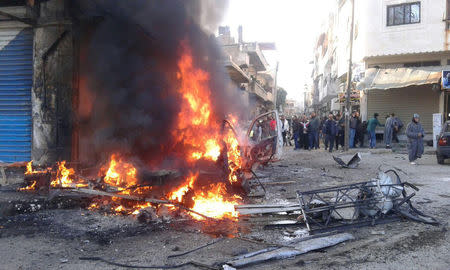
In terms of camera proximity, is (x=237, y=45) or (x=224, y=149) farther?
(x=237, y=45)

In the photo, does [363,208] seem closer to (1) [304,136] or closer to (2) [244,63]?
(1) [304,136]

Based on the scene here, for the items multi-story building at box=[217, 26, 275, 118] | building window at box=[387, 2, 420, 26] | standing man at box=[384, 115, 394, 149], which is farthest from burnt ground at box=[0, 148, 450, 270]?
building window at box=[387, 2, 420, 26]

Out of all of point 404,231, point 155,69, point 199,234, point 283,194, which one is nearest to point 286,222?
point 199,234

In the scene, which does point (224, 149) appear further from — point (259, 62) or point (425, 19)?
point (259, 62)

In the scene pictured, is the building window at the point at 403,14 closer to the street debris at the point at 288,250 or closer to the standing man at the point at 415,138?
the standing man at the point at 415,138

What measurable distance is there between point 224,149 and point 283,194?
64.6 inches

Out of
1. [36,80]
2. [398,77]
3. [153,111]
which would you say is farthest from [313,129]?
[36,80]

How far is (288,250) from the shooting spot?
4.15m

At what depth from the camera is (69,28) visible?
8961mm

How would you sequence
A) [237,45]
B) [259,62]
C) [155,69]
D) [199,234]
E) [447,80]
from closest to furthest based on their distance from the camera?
[199,234] → [155,69] → [447,80] → [237,45] → [259,62]

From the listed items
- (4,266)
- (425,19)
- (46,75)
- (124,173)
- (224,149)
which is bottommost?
(4,266)

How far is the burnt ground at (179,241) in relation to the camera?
157 inches

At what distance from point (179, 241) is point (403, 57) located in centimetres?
1861

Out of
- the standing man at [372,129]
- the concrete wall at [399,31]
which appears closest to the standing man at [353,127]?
the standing man at [372,129]
